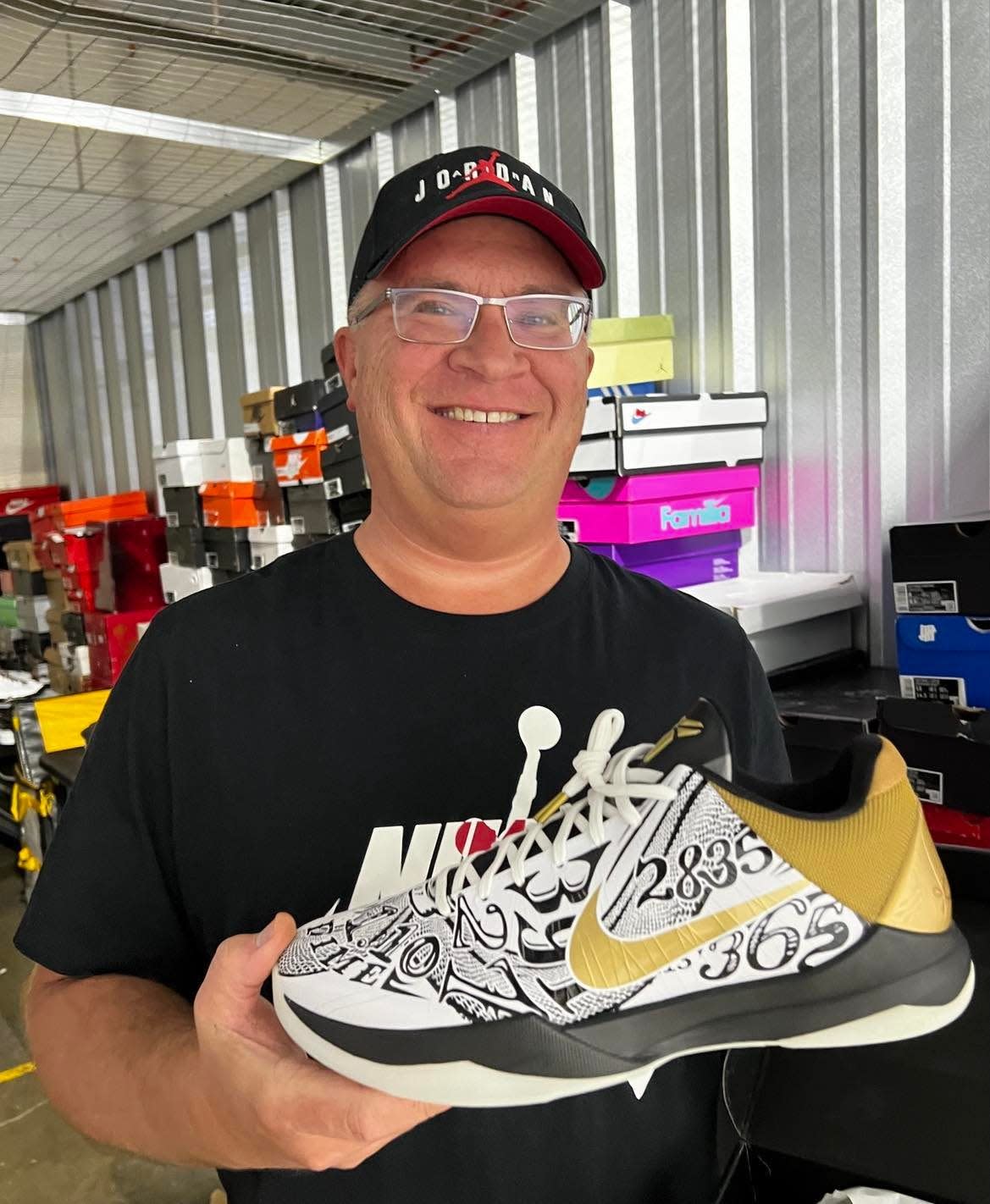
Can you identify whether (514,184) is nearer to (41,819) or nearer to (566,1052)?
(566,1052)

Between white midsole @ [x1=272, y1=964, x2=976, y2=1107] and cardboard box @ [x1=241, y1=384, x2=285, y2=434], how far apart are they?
261 cm

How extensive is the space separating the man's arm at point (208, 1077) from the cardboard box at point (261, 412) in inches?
95.4

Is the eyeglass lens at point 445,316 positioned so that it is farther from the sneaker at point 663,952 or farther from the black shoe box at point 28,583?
the black shoe box at point 28,583

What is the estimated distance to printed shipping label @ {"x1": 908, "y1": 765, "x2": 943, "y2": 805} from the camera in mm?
1370

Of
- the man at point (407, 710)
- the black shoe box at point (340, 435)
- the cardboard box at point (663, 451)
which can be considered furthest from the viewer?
the black shoe box at point (340, 435)

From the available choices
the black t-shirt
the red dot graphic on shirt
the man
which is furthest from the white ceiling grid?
the red dot graphic on shirt

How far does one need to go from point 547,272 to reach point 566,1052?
68 cm

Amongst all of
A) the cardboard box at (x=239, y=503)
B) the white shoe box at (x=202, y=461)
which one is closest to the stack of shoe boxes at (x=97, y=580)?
the white shoe box at (x=202, y=461)

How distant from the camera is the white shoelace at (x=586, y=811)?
2.14ft

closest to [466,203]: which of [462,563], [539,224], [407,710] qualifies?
[539,224]

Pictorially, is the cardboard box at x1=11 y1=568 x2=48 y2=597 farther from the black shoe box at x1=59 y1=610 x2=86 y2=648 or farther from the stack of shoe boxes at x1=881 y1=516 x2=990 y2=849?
the stack of shoe boxes at x1=881 y1=516 x2=990 y2=849

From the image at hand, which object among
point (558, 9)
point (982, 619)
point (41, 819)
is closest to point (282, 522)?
point (41, 819)

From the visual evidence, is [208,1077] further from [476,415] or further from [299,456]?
[299,456]

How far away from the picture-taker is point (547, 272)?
0.90 meters
